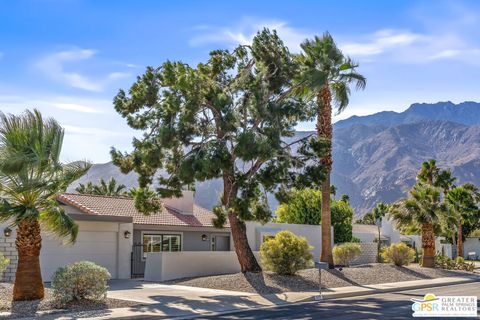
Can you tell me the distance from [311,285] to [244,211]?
419 centimetres

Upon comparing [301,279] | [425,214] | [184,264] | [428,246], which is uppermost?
[425,214]

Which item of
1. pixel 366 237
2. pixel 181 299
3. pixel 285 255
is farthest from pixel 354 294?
pixel 366 237

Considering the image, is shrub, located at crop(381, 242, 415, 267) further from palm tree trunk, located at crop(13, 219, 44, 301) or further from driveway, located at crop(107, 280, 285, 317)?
palm tree trunk, located at crop(13, 219, 44, 301)

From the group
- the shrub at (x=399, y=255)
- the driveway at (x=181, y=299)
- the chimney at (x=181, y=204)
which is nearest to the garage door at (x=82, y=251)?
the driveway at (x=181, y=299)

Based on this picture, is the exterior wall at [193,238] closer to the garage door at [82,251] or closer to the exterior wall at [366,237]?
the garage door at [82,251]

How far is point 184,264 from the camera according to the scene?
3009cm

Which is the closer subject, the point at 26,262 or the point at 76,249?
the point at 26,262

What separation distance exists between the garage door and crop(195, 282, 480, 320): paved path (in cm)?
1267

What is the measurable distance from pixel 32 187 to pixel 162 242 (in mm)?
17701

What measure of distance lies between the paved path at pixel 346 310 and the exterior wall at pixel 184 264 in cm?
1003

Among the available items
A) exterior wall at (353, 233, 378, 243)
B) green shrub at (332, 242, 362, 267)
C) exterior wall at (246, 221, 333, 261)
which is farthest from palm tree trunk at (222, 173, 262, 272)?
exterior wall at (353, 233, 378, 243)

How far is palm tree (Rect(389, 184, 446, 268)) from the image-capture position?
36.1m

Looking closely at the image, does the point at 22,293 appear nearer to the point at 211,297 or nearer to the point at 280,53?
the point at 211,297

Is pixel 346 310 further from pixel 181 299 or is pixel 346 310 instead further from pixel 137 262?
pixel 137 262
